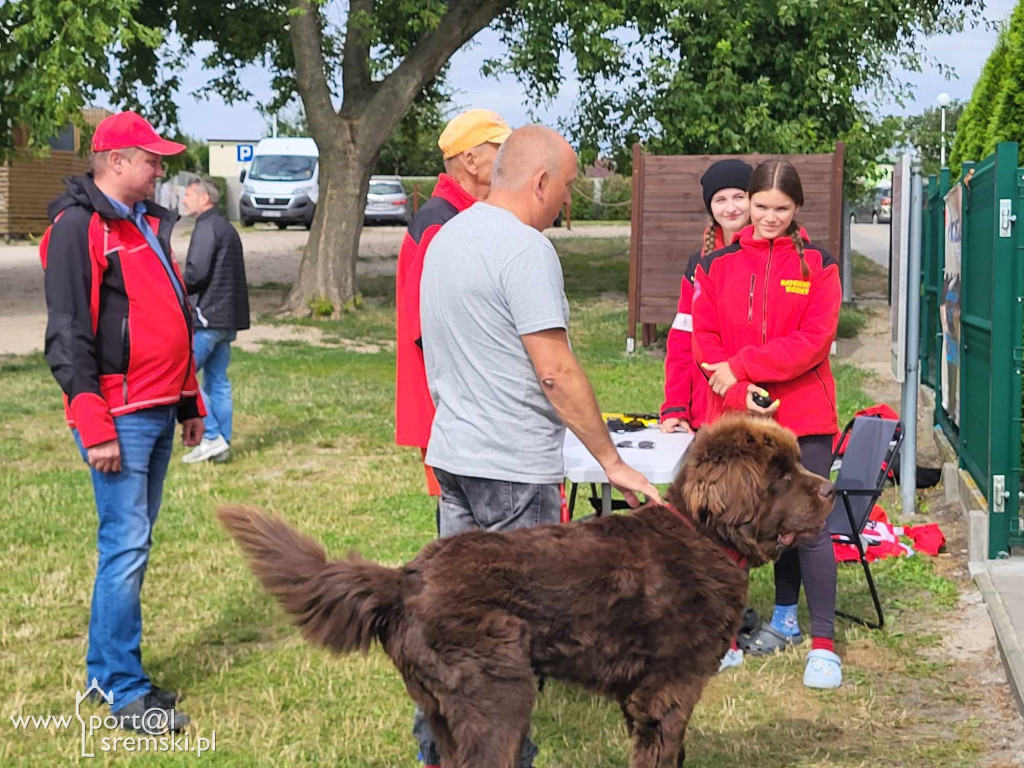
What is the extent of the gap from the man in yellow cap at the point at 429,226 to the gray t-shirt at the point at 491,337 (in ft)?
1.76

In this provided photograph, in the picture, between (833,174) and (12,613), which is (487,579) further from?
(833,174)

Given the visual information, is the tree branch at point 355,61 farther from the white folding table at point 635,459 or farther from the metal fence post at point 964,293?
the white folding table at point 635,459

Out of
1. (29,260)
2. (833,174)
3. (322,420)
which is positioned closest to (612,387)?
(322,420)

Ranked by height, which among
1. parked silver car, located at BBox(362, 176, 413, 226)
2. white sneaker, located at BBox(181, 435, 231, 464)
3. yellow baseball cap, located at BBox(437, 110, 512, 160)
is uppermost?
parked silver car, located at BBox(362, 176, 413, 226)

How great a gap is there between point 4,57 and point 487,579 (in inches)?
598

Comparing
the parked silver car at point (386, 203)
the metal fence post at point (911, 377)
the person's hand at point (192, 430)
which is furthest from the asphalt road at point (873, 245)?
the person's hand at point (192, 430)

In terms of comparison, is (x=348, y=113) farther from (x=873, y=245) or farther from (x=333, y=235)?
(x=873, y=245)

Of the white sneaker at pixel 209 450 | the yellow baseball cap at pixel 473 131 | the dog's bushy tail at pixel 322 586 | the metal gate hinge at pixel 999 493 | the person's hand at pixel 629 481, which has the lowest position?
the white sneaker at pixel 209 450

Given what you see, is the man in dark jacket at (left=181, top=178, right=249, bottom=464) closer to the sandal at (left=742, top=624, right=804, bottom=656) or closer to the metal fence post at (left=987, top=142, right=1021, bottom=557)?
the sandal at (left=742, top=624, right=804, bottom=656)

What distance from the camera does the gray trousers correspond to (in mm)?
3740

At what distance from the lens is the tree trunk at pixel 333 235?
18.9 metres

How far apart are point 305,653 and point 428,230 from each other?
2209 millimetres

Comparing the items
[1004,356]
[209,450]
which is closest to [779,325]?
[1004,356]

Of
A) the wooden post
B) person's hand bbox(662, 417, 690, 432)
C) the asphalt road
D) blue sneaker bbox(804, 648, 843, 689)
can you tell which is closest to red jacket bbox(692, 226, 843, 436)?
person's hand bbox(662, 417, 690, 432)
